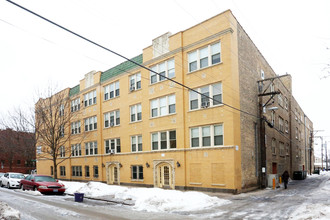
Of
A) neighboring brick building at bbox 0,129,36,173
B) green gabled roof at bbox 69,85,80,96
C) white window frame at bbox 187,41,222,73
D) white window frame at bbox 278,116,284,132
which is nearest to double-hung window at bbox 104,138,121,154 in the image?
green gabled roof at bbox 69,85,80,96

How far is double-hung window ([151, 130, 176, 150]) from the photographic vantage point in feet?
77.4

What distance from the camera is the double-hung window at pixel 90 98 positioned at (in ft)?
111

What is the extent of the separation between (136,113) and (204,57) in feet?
30.0

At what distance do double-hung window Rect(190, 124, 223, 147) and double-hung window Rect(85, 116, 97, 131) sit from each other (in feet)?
49.9

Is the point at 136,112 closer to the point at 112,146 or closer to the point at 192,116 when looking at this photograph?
the point at 112,146

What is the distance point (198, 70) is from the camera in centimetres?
2198

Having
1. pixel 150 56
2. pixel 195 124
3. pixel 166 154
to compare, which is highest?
pixel 150 56

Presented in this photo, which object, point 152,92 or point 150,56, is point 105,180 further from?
point 150,56

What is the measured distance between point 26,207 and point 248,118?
53.4ft

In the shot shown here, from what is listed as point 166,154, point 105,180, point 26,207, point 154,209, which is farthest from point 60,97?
point 154,209

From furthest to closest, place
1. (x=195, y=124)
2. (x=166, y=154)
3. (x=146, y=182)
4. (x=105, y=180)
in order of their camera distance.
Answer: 1. (x=105, y=180)
2. (x=146, y=182)
3. (x=166, y=154)
4. (x=195, y=124)

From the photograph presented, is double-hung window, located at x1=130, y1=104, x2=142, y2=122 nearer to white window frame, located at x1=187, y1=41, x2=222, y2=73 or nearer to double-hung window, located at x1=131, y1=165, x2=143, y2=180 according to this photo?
double-hung window, located at x1=131, y1=165, x2=143, y2=180

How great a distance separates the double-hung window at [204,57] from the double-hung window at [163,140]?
→ 5637 mm

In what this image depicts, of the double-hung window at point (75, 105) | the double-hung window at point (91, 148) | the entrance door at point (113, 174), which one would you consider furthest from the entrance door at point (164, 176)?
the double-hung window at point (75, 105)
